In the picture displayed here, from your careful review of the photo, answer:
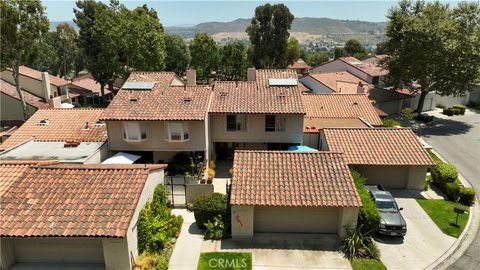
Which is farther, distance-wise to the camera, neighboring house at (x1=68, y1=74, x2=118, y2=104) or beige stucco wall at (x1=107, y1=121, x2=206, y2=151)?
neighboring house at (x1=68, y1=74, x2=118, y2=104)

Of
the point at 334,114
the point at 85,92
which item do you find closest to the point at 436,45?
the point at 334,114

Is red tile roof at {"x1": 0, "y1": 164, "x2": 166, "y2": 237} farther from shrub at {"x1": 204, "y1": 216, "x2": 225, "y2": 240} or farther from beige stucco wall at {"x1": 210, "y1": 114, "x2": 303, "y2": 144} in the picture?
beige stucco wall at {"x1": 210, "y1": 114, "x2": 303, "y2": 144}

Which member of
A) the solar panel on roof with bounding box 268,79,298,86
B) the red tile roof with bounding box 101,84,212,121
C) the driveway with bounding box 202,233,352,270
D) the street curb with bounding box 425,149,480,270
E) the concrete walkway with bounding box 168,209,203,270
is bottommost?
the street curb with bounding box 425,149,480,270

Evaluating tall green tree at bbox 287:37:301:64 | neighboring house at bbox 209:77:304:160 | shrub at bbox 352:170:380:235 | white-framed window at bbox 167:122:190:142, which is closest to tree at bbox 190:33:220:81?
tall green tree at bbox 287:37:301:64

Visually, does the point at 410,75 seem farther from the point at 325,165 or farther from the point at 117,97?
the point at 117,97

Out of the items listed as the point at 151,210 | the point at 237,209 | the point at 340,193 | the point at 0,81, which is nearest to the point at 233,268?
the point at 237,209

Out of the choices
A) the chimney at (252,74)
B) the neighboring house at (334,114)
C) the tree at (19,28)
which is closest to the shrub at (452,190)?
the neighboring house at (334,114)
